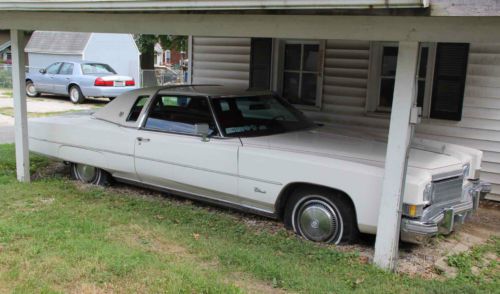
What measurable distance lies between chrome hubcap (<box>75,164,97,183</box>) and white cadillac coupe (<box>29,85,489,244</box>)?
0.02 metres

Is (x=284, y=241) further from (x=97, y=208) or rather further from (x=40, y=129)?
(x=40, y=129)

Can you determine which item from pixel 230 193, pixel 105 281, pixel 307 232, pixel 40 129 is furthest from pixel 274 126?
pixel 40 129

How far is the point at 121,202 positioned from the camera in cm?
598

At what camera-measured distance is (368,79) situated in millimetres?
7500

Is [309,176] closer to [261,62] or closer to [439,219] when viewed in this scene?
[439,219]

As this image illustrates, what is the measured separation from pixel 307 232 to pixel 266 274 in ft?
3.03

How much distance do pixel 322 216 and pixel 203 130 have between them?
151cm

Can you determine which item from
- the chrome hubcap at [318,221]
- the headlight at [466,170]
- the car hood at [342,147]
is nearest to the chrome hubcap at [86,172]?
the car hood at [342,147]

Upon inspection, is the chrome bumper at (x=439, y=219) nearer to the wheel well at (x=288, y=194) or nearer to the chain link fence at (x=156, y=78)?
the wheel well at (x=288, y=194)

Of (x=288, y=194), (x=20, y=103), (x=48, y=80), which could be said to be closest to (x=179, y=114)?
(x=288, y=194)

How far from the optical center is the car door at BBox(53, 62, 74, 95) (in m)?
17.8

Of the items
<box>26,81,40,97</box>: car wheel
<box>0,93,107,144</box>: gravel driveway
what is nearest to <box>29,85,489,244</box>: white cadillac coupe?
<box>0,93,107,144</box>: gravel driveway

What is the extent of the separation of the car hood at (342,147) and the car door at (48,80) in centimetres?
1492

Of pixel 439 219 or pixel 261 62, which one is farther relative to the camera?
pixel 261 62
